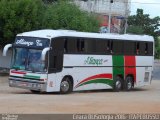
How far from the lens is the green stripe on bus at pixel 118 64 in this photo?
98.6 ft

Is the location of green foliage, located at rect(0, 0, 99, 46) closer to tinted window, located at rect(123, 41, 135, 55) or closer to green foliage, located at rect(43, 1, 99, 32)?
green foliage, located at rect(43, 1, 99, 32)

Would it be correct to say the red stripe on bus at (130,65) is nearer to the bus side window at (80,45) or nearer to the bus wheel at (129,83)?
the bus wheel at (129,83)

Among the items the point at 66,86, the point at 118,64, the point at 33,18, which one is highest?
the point at 33,18

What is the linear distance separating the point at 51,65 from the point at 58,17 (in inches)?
606

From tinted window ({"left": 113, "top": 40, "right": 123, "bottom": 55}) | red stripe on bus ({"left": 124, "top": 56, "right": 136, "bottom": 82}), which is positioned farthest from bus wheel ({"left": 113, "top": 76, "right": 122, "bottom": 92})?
tinted window ({"left": 113, "top": 40, "right": 123, "bottom": 55})

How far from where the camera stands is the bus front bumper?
2494cm

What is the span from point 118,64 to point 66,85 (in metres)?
4.92

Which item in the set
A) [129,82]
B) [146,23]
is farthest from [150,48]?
[146,23]

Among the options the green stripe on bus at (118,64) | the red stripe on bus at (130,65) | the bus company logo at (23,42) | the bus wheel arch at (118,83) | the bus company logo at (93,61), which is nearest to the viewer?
the bus company logo at (23,42)

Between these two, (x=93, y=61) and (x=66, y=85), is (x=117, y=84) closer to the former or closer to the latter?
(x=93, y=61)

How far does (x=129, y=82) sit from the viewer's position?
3209 cm

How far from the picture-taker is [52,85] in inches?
998

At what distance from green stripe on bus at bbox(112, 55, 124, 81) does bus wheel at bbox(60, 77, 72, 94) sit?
4.04 meters

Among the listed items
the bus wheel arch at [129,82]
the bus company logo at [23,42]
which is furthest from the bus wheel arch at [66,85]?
the bus wheel arch at [129,82]
